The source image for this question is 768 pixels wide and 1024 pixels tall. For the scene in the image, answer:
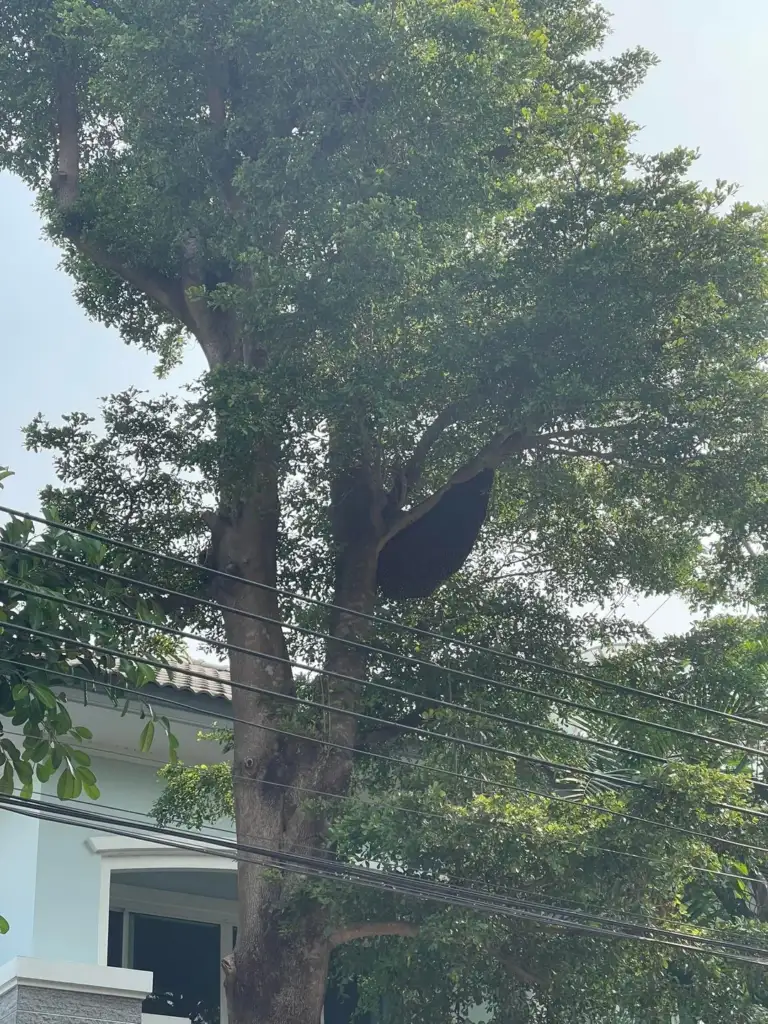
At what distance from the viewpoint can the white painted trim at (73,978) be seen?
8914mm

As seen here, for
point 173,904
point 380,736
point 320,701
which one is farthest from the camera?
point 173,904

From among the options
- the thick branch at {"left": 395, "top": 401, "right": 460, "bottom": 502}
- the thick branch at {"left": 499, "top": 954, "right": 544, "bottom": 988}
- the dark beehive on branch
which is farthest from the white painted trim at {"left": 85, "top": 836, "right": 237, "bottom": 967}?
the thick branch at {"left": 395, "top": 401, "right": 460, "bottom": 502}

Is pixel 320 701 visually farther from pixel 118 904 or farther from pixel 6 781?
pixel 118 904

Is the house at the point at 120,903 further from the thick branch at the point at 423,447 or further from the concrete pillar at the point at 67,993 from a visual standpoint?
the thick branch at the point at 423,447

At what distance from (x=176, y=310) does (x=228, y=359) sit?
0.93m

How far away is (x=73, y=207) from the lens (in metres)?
10.6

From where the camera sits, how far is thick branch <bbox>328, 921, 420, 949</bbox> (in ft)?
27.3

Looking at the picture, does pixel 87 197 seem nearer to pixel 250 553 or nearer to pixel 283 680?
pixel 250 553

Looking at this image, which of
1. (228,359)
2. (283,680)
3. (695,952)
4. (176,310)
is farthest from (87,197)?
(695,952)

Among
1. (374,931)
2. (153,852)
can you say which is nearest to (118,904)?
(153,852)

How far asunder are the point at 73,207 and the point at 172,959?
22.8 ft

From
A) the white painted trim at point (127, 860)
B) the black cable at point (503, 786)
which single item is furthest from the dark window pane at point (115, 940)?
the black cable at point (503, 786)

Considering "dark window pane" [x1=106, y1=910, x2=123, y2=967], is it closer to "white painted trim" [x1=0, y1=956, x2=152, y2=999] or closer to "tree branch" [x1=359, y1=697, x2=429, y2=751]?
"white painted trim" [x1=0, y1=956, x2=152, y2=999]

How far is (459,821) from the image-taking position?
8008 millimetres
